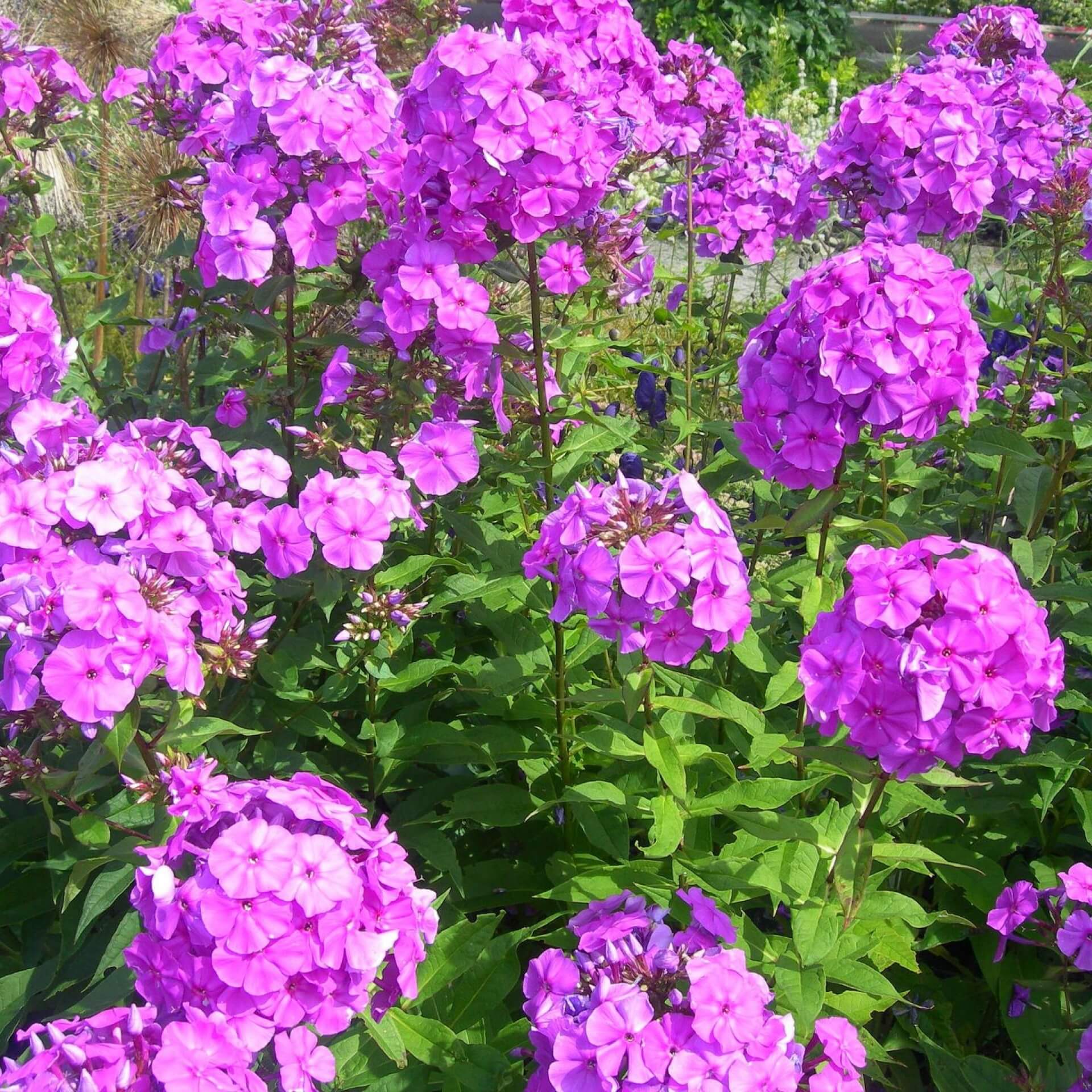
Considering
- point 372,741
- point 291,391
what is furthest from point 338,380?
point 372,741

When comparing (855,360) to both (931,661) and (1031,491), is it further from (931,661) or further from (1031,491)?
(1031,491)

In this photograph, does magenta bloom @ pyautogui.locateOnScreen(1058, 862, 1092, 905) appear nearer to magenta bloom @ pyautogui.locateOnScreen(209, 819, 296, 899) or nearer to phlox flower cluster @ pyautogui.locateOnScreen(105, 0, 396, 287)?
magenta bloom @ pyautogui.locateOnScreen(209, 819, 296, 899)

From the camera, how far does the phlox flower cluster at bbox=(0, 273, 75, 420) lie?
2.76 metres

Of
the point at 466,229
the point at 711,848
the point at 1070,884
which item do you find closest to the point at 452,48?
the point at 466,229

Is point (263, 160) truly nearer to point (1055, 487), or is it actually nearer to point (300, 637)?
point (300, 637)

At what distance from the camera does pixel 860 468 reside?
3.98m

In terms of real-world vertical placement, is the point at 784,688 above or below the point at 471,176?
below

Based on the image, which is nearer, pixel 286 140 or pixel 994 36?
pixel 286 140

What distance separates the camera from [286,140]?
2.70 metres

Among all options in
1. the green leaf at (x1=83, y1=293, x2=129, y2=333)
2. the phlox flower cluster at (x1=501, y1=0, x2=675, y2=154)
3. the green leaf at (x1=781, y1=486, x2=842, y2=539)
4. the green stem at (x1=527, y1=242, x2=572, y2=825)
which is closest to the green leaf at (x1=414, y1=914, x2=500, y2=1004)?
the green stem at (x1=527, y1=242, x2=572, y2=825)

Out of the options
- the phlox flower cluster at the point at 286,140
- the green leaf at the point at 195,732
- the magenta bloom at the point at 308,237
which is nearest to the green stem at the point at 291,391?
the phlox flower cluster at the point at 286,140

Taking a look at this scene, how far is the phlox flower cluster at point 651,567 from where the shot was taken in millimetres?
2064

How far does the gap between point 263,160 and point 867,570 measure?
5.75ft

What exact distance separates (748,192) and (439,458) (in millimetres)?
2064
